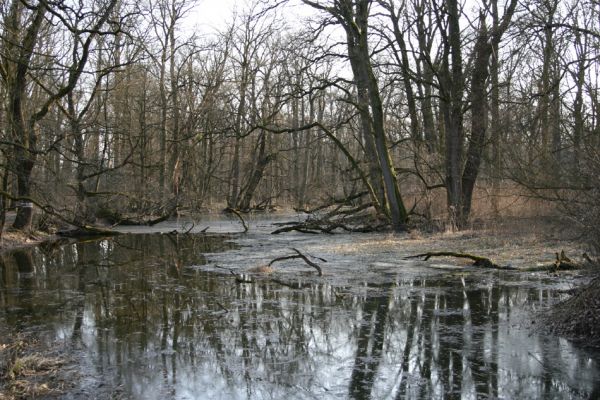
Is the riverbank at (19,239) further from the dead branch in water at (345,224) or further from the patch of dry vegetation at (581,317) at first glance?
the patch of dry vegetation at (581,317)

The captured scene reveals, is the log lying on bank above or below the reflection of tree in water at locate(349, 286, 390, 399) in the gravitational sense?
above

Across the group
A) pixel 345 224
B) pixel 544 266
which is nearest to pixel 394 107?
pixel 345 224

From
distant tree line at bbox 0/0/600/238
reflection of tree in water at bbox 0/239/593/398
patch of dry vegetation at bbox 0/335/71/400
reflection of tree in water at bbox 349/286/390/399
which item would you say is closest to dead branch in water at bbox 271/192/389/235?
distant tree line at bbox 0/0/600/238

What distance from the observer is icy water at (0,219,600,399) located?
235 inches

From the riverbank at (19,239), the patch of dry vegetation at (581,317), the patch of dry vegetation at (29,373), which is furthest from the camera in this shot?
the riverbank at (19,239)

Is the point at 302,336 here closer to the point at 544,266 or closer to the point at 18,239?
the point at 544,266

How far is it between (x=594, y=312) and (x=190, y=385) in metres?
4.66

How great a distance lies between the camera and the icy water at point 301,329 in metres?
5.98

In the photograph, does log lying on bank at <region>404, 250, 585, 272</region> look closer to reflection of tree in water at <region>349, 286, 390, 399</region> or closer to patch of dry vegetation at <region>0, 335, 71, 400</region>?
reflection of tree in water at <region>349, 286, 390, 399</region>

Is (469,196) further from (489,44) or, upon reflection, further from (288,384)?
(288,384)

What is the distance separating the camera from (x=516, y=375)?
20.1 feet

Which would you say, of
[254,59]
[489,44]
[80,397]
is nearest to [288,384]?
[80,397]

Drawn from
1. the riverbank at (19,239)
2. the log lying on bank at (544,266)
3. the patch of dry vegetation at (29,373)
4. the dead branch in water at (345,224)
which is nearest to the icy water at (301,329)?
the patch of dry vegetation at (29,373)

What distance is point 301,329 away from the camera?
8273 mm
